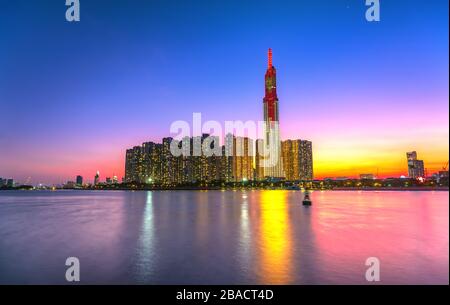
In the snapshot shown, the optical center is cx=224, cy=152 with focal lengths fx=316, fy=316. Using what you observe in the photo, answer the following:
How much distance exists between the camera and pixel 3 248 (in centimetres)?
2627

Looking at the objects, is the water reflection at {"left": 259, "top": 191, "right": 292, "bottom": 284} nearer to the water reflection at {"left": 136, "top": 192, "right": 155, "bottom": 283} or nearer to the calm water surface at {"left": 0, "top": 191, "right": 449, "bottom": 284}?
the calm water surface at {"left": 0, "top": 191, "right": 449, "bottom": 284}

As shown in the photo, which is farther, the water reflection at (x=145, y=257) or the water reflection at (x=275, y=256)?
the water reflection at (x=145, y=257)

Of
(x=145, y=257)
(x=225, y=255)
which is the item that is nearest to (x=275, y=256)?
(x=225, y=255)

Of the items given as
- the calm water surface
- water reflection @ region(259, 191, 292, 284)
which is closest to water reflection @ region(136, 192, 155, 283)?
the calm water surface

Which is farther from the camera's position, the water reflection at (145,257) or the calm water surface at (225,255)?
the water reflection at (145,257)

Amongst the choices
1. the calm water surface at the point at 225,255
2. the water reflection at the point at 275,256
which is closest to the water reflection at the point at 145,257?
the calm water surface at the point at 225,255

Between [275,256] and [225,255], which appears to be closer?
[275,256]

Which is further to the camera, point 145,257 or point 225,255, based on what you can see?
point 225,255

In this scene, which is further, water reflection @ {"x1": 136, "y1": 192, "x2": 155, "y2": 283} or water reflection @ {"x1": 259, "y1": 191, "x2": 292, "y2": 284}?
water reflection @ {"x1": 136, "y1": 192, "x2": 155, "y2": 283}

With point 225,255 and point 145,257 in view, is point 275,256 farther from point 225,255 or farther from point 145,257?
point 145,257

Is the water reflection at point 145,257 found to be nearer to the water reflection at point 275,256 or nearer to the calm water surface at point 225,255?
the calm water surface at point 225,255
